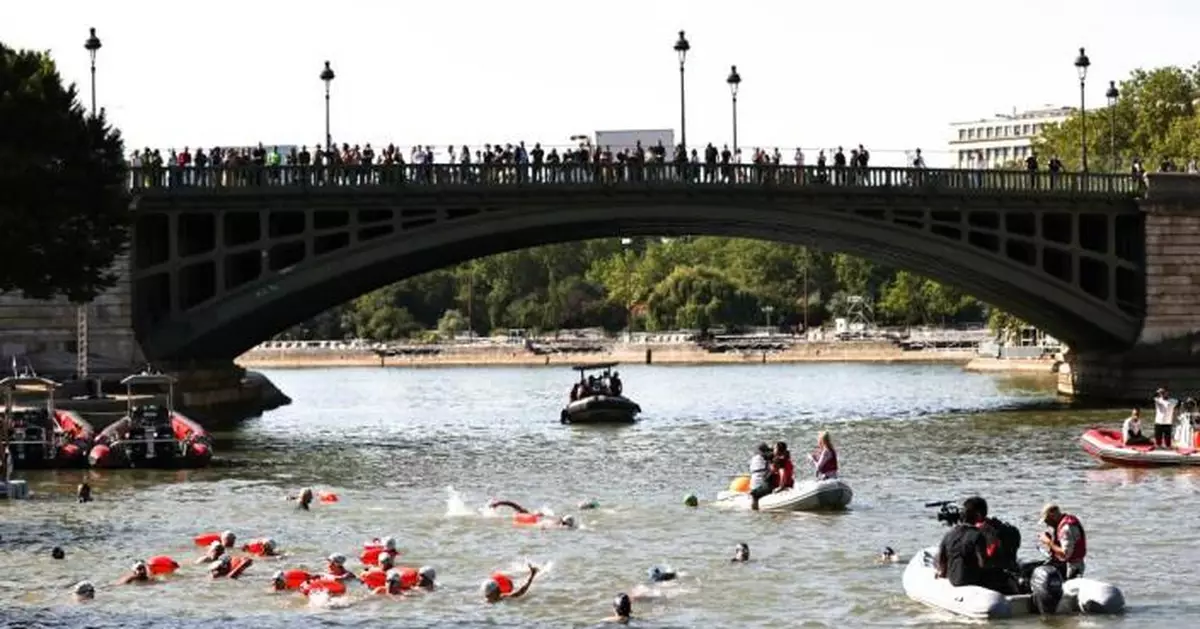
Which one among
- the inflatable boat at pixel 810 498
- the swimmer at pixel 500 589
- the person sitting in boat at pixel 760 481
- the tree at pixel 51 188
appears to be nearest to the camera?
Answer: the swimmer at pixel 500 589

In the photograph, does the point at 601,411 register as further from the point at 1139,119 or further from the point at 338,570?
the point at 1139,119

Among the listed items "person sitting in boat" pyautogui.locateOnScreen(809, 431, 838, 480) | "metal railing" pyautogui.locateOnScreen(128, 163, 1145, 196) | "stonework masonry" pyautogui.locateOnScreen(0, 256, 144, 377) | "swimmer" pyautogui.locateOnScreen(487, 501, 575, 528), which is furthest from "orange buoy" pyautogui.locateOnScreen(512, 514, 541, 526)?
"stonework masonry" pyautogui.locateOnScreen(0, 256, 144, 377)

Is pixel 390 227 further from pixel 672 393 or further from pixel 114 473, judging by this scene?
pixel 672 393

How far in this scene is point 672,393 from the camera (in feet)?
456

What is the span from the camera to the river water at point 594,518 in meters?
45.3

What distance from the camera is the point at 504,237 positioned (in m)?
93.9

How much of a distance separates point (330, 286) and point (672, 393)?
47374 mm

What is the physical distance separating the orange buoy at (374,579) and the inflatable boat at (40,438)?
87.3 feet

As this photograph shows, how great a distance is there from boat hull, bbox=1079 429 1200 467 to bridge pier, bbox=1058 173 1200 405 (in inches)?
1053

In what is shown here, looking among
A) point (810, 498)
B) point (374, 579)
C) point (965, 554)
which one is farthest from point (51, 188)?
point (965, 554)

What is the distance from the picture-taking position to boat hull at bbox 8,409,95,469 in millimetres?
73312


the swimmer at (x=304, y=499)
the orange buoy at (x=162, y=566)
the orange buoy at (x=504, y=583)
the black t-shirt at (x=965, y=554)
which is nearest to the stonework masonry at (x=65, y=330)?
the swimmer at (x=304, y=499)

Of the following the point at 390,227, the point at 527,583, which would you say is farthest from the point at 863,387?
the point at 527,583

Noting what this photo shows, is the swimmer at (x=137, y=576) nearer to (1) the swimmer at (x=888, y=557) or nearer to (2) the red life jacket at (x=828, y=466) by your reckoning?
(1) the swimmer at (x=888, y=557)
